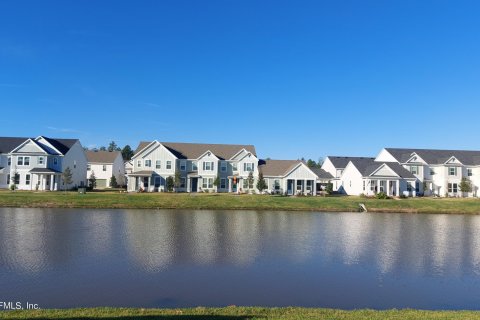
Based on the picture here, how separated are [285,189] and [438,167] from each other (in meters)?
27.4

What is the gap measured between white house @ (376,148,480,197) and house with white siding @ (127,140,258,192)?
89.9 ft

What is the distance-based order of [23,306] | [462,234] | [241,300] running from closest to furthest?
[23,306]
[241,300]
[462,234]

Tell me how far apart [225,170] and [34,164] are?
29.2 m

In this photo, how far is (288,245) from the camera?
69.6ft

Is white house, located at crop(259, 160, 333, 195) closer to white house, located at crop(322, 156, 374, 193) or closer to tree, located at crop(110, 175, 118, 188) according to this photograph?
white house, located at crop(322, 156, 374, 193)

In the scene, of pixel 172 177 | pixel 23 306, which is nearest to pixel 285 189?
pixel 172 177

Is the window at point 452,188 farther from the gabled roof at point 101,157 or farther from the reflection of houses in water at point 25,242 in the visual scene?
the gabled roof at point 101,157

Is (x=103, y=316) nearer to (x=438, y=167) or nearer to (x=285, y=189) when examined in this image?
(x=285, y=189)

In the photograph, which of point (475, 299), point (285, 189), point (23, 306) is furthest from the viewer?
point (285, 189)

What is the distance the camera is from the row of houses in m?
56.5

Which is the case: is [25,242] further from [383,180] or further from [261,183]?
[383,180]

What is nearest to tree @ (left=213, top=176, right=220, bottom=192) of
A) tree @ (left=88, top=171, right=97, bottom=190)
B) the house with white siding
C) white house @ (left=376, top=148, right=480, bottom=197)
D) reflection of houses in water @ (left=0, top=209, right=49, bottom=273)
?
the house with white siding

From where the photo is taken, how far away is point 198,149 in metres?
63.6

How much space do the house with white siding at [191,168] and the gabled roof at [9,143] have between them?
19010mm
